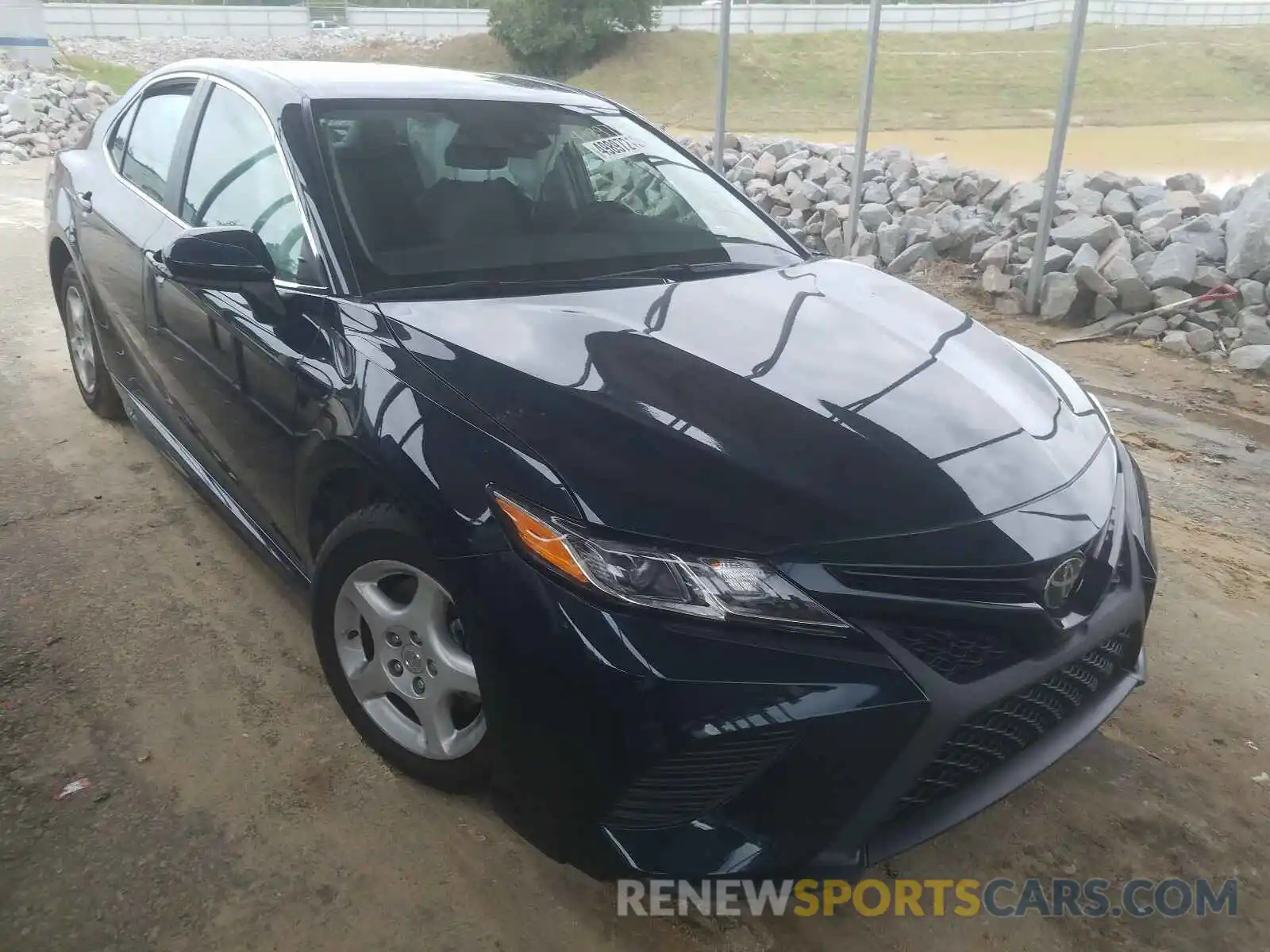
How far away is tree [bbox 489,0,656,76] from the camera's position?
60.4 feet

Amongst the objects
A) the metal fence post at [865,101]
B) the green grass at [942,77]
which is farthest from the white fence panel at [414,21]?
the metal fence post at [865,101]

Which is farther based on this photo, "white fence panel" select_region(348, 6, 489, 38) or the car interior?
"white fence panel" select_region(348, 6, 489, 38)

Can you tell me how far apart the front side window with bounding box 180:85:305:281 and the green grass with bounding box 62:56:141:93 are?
22569 millimetres

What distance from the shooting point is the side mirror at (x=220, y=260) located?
2.43m

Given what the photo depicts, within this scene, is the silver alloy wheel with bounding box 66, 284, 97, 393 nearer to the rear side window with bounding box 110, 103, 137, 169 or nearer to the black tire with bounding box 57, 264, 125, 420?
the black tire with bounding box 57, 264, 125, 420

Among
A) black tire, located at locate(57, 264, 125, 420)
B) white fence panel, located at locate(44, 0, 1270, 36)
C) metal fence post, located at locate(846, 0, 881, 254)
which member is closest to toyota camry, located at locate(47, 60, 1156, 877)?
black tire, located at locate(57, 264, 125, 420)

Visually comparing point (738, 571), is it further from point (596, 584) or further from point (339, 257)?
point (339, 257)

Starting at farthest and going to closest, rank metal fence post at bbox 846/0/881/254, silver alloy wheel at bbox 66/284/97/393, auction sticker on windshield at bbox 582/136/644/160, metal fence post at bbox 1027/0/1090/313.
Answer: metal fence post at bbox 846/0/881/254 < metal fence post at bbox 1027/0/1090/313 < silver alloy wheel at bbox 66/284/97/393 < auction sticker on windshield at bbox 582/136/644/160

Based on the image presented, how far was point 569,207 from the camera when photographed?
2957mm

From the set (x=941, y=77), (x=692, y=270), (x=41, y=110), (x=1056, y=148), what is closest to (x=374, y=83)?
(x=692, y=270)

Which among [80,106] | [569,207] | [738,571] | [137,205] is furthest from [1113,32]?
[80,106]

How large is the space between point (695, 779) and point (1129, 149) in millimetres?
10264

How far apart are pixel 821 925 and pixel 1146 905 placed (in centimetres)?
72

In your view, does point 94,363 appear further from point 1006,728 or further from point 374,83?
point 1006,728
